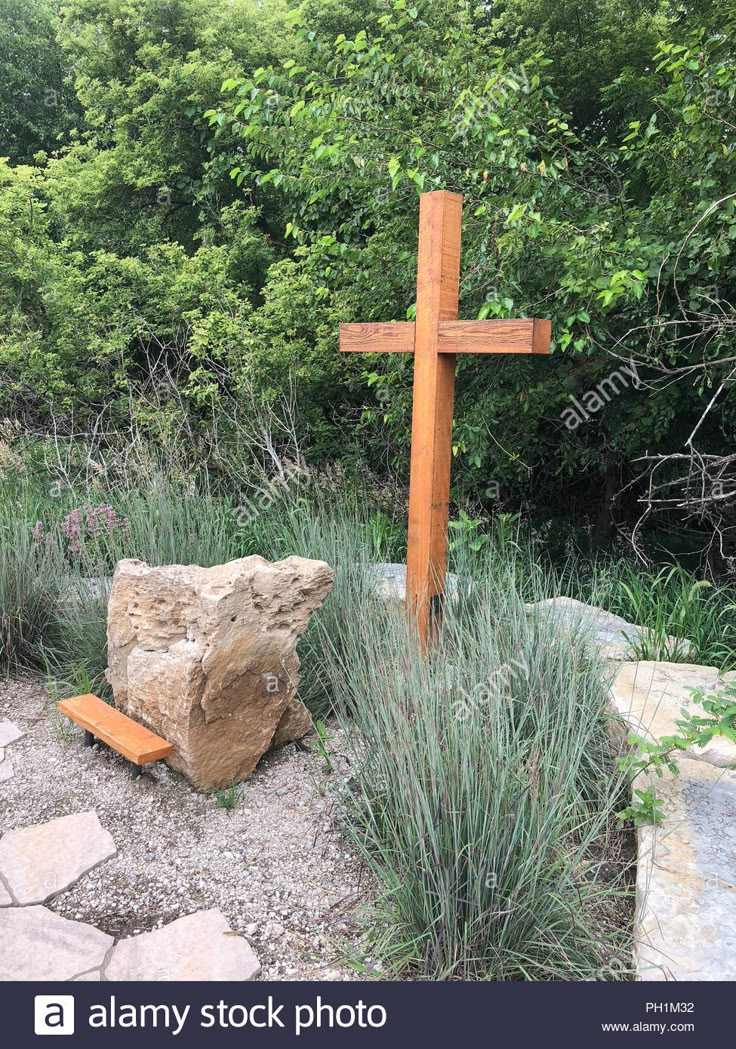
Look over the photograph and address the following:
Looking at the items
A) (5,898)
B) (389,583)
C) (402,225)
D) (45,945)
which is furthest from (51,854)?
(402,225)

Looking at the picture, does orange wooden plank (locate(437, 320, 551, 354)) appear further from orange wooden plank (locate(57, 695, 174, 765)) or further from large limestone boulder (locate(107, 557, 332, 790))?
orange wooden plank (locate(57, 695, 174, 765))

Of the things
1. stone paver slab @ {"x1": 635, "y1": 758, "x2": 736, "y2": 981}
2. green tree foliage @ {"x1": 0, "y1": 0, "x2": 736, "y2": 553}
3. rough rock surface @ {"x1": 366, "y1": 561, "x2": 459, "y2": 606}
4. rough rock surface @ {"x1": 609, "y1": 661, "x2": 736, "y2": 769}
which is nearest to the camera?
stone paver slab @ {"x1": 635, "y1": 758, "x2": 736, "y2": 981}

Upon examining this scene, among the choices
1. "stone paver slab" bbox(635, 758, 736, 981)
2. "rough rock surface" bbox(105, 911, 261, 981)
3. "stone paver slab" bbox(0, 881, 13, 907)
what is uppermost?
"stone paver slab" bbox(635, 758, 736, 981)

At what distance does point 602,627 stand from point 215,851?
1996 mm

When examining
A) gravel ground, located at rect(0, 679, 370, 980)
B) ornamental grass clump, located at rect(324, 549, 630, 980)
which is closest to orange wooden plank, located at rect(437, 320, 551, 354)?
ornamental grass clump, located at rect(324, 549, 630, 980)

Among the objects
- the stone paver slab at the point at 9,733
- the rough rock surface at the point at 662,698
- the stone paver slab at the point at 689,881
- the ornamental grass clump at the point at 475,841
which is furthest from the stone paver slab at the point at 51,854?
the rough rock surface at the point at 662,698

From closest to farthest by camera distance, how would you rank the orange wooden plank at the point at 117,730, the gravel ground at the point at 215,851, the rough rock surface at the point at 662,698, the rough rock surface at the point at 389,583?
the gravel ground at the point at 215,851
the rough rock surface at the point at 662,698
the orange wooden plank at the point at 117,730
the rough rock surface at the point at 389,583

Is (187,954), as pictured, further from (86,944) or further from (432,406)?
(432,406)

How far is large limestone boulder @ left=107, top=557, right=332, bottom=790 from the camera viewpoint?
2691mm

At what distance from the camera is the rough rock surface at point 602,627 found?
3.01m

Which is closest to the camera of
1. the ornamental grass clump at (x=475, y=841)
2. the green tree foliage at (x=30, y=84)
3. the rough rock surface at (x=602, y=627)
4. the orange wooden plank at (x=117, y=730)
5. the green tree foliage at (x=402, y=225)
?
the ornamental grass clump at (x=475, y=841)

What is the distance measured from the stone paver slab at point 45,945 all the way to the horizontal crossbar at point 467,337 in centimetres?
225

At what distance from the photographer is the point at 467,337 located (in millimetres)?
3037

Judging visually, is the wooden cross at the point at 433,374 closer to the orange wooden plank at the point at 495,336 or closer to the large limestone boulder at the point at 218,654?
the orange wooden plank at the point at 495,336
